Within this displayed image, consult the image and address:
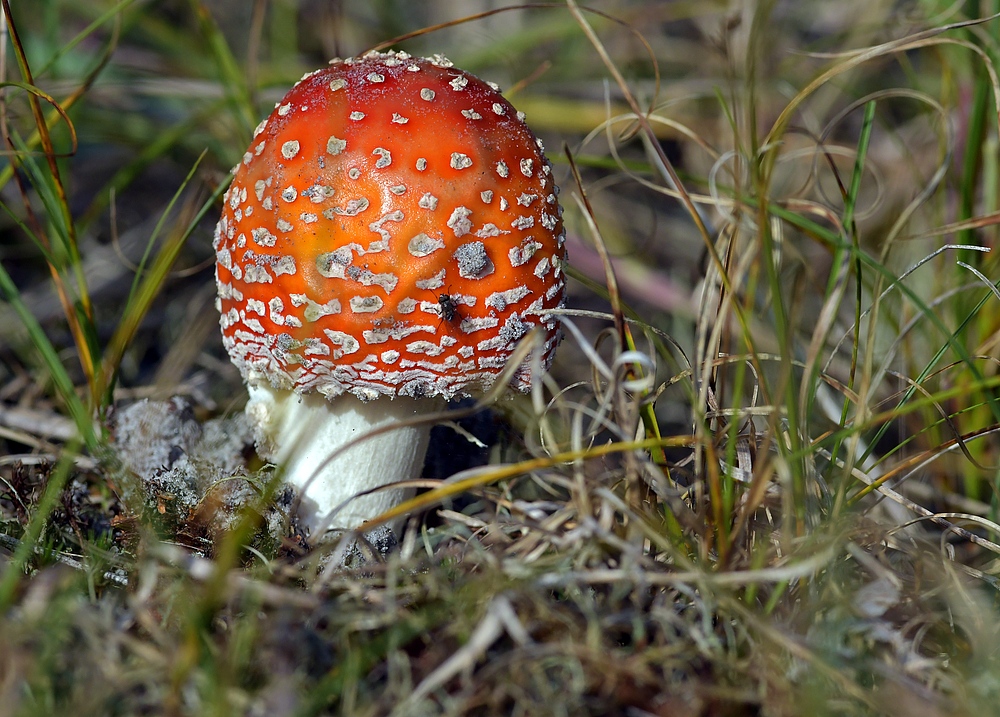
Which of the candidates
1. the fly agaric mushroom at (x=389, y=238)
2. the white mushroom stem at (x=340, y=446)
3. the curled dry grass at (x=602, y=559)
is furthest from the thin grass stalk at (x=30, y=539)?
the white mushroom stem at (x=340, y=446)

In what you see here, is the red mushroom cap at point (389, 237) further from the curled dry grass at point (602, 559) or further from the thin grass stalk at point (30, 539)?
the thin grass stalk at point (30, 539)

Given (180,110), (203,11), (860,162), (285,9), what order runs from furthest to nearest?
(285,9)
(180,110)
(203,11)
(860,162)

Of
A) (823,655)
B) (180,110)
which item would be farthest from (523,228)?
(180,110)

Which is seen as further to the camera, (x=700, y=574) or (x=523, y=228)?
(x=523, y=228)

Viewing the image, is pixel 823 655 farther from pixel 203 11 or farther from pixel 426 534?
pixel 203 11

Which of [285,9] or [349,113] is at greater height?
[285,9]

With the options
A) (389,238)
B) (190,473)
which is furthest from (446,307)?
(190,473)

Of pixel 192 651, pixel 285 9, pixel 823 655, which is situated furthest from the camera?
pixel 285 9

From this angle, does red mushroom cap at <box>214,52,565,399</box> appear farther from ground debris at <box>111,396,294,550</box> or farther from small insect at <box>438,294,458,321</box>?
ground debris at <box>111,396,294,550</box>
